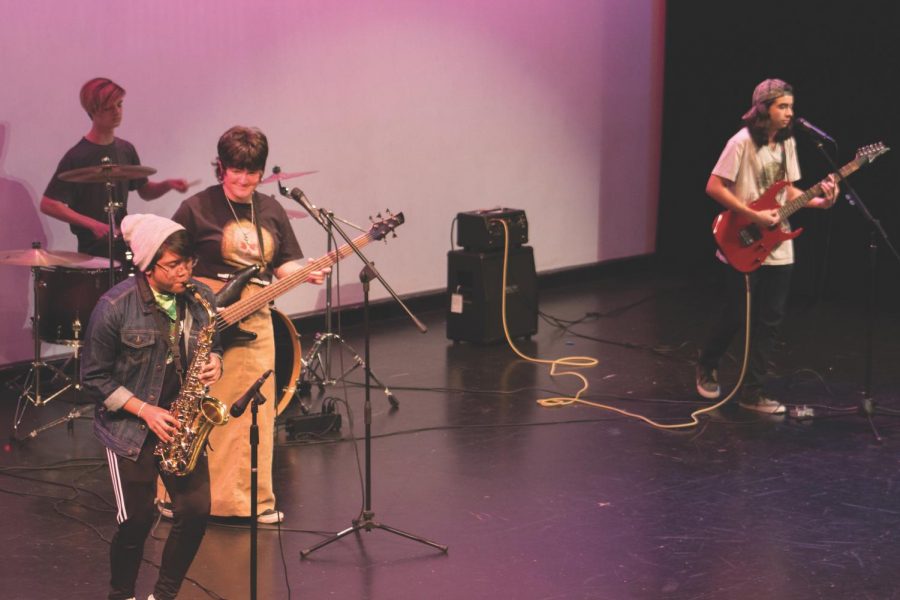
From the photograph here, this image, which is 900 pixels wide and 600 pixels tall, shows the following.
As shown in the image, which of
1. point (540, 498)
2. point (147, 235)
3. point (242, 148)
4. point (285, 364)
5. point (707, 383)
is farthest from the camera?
point (707, 383)

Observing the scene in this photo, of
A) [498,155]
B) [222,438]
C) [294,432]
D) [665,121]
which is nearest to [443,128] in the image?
[498,155]

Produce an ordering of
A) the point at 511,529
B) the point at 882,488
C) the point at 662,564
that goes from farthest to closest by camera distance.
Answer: the point at 882,488
the point at 511,529
the point at 662,564

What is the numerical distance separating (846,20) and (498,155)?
3.31 m

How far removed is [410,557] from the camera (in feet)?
15.7

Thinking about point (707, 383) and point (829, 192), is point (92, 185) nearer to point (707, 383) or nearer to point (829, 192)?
point (707, 383)

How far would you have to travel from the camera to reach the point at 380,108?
9188 mm

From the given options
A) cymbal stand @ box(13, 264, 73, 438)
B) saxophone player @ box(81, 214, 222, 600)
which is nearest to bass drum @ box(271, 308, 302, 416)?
cymbal stand @ box(13, 264, 73, 438)

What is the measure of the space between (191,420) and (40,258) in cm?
271

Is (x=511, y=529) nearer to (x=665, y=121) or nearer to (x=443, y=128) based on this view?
(x=443, y=128)

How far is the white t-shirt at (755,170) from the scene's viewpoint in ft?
21.1

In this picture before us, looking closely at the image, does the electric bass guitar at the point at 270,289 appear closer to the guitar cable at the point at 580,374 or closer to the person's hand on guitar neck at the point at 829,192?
the guitar cable at the point at 580,374

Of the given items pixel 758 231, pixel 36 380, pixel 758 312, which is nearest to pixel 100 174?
pixel 36 380

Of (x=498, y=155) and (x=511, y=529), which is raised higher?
(x=498, y=155)

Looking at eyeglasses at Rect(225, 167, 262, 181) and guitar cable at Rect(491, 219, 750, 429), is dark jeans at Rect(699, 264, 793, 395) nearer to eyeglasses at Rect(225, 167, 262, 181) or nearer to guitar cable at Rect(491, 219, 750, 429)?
guitar cable at Rect(491, 219, 750, 429)
